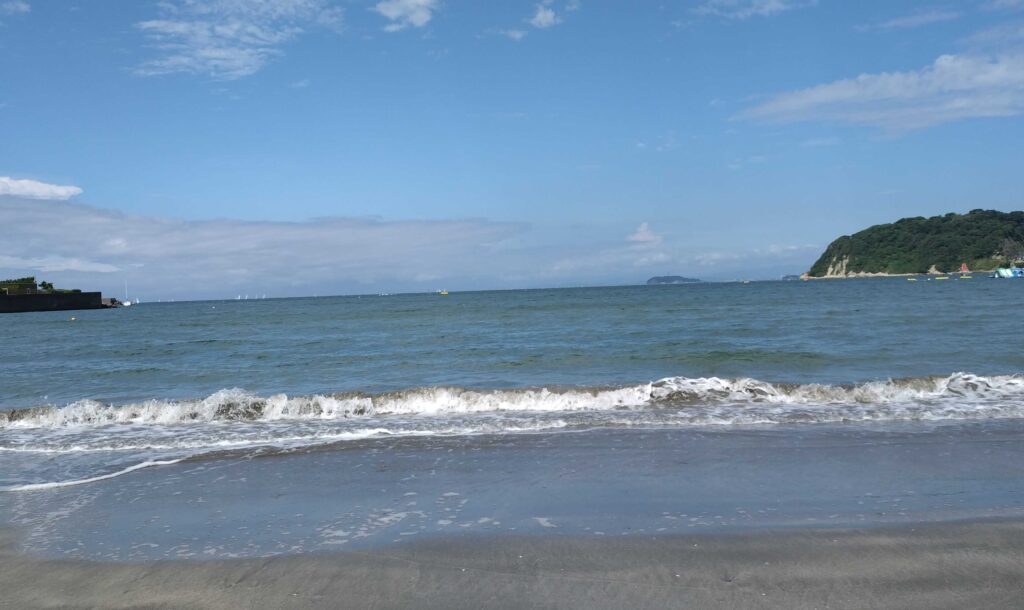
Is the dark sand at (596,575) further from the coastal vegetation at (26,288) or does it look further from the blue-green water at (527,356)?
the coastal vegetation at (26,288)

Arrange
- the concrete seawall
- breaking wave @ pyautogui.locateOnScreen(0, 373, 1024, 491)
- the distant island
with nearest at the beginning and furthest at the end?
breaking wave @ pyautogui.locateOnScreen(0, 373, 1024, 491)
the concrete seawall
the distant island

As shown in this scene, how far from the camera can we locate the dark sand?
14.8ft

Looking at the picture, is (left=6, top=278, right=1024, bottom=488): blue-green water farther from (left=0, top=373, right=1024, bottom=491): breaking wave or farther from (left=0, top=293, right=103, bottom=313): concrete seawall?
(left=0, top=293, right=103, bottom=313): concrete seawall

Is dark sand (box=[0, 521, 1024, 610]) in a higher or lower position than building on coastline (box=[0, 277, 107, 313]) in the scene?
lower

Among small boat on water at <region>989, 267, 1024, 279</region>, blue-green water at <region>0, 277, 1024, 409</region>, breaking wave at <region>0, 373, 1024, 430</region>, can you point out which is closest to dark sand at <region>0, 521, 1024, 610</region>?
breaking wave at <region>0, 373, 1024, 430</region>

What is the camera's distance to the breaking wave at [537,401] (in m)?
12.7

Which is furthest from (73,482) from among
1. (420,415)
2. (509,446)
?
(420,415)

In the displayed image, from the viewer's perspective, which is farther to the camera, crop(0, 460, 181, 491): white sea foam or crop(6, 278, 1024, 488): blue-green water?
crop(6, 278, 1024, 488): blue-green water

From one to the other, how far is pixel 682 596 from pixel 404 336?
2707cm

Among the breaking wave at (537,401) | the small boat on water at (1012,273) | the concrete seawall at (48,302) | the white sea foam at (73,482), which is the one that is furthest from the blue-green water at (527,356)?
the small boat on water at (1012,273)

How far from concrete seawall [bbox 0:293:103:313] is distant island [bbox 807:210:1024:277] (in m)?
158

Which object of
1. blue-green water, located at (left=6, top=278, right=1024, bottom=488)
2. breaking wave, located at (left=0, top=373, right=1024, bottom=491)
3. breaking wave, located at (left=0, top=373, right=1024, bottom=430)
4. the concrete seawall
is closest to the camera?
breaking wave, located at (left=0, top=373, right=1024, bottom=491)

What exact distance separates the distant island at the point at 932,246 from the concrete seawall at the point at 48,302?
157890 mm

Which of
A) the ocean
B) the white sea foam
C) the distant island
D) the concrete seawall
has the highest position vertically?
the distant island
